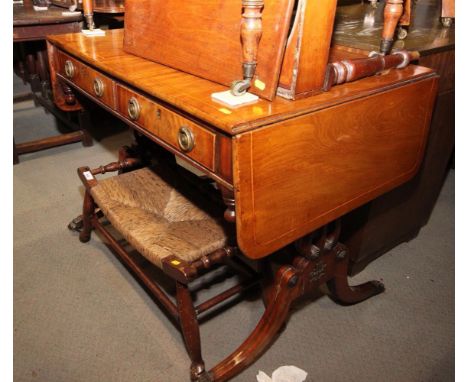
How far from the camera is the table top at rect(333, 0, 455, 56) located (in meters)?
1.46

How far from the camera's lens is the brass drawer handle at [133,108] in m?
1.22

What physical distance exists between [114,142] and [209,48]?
2219mm

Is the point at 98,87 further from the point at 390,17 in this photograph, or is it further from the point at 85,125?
the point at 85,125

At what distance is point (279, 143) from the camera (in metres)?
0.96

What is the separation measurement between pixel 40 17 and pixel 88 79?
1442 mm

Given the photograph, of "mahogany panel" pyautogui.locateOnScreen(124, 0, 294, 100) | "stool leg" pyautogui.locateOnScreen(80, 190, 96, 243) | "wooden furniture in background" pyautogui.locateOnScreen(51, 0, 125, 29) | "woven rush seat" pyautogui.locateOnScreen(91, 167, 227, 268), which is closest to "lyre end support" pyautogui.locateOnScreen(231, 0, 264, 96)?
"mahogany panel" pyautogui.locateOnScreen(124, 0, 294, 100)

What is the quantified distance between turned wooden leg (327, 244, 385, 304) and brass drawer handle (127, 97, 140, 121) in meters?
0.80

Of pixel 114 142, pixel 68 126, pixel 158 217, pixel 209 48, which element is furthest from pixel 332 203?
pixel 68 126

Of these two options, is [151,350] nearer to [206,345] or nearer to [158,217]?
[206,345]

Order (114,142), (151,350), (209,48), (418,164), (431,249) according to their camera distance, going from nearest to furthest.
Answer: (209,48) → (418,164) → (151,350) → (431,249) → (114,142)

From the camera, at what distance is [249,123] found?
2.94 ft

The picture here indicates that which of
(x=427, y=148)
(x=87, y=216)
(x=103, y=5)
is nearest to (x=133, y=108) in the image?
(x=87, y=216)

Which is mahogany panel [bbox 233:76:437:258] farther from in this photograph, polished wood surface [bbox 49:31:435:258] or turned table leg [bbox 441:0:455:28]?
turned table leg [bbox 441:0:455:28]

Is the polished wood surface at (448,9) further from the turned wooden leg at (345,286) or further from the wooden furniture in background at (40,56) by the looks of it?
the wooden furniture in background at (40,56)
